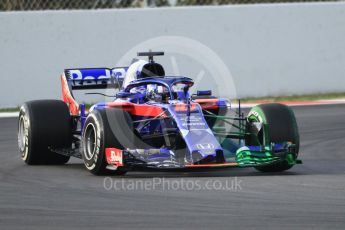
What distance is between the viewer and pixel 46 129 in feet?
36.3

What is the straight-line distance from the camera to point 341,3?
64.3 ft

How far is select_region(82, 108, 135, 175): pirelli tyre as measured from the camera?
32.0 feet

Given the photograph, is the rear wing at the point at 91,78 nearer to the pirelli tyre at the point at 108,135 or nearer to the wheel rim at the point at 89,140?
the wheel rim at the point at 89,140

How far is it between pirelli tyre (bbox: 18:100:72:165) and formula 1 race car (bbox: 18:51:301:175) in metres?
0.01

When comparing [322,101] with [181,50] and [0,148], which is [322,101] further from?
[0,148]

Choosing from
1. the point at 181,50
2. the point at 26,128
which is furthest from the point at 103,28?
the point at 26,128

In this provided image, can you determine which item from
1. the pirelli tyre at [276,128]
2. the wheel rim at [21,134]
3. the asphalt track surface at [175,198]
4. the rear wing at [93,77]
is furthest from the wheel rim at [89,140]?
the rear wing at [93,77]

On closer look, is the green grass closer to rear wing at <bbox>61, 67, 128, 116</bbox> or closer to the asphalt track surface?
rear wing at <bbox>61, 67, 128, 116</bbox>

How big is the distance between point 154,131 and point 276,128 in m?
1.33

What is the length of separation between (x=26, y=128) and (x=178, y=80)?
76.1 inches

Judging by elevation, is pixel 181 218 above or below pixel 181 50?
below

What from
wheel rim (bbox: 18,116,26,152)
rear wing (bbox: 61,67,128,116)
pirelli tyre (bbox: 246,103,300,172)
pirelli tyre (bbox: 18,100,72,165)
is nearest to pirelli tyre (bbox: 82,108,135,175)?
pirelli tyre (bbox: 18,100,72,165)

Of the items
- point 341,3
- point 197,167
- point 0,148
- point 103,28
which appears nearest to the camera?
point 197,167

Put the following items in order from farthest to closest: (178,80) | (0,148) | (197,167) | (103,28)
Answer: (103,28)
(0,148)
(178,80)
(197,167)
